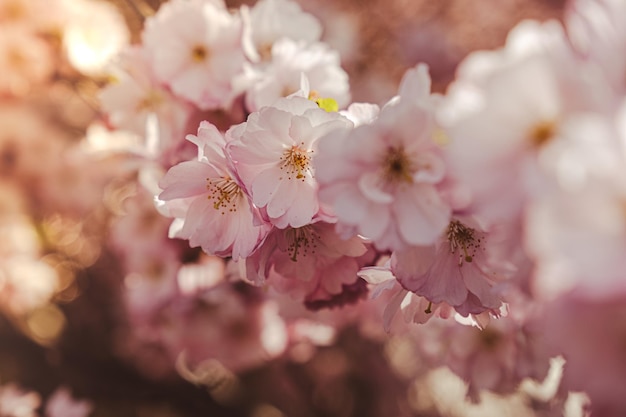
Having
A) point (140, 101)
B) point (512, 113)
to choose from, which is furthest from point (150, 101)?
point (512, 113)

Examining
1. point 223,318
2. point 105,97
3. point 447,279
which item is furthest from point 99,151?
point 447,279

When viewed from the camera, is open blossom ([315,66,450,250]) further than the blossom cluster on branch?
Yes

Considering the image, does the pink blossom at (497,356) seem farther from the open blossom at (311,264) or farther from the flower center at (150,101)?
the flower center at (150,101)

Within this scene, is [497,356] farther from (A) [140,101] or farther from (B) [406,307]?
(A) [140,101]

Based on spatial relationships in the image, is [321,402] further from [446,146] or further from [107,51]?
[446,146]

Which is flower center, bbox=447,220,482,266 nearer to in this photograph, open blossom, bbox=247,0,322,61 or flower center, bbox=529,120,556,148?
flower center, bbox=529,120,556,148

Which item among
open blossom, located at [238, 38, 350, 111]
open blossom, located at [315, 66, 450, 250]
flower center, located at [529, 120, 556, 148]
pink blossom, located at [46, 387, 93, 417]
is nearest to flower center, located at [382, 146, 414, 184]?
open blossom, located at [315, 66, 450, 250]
